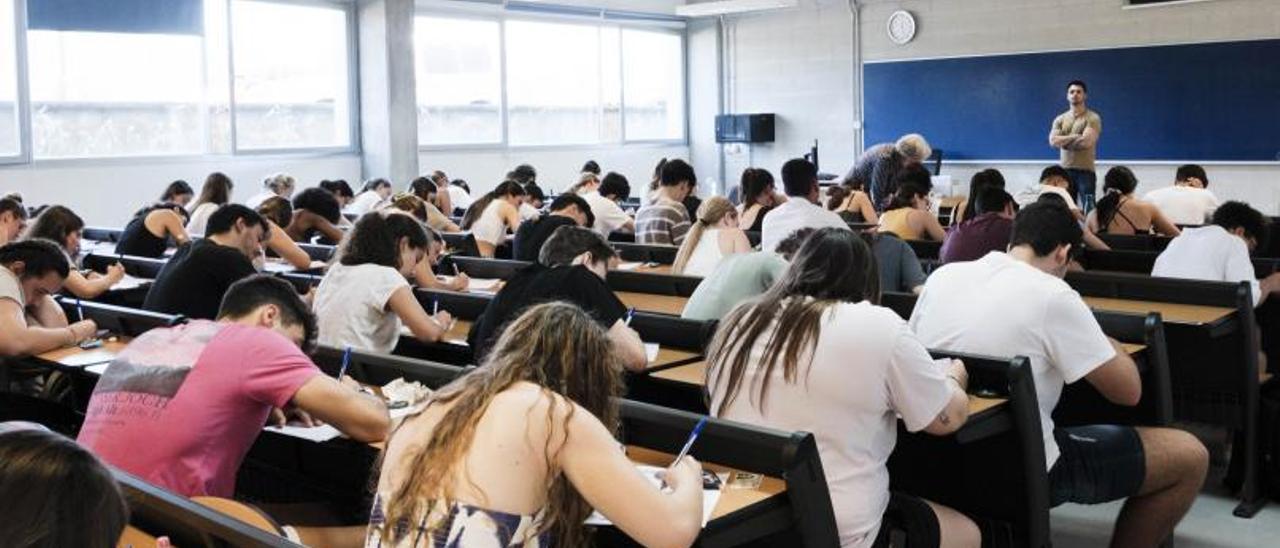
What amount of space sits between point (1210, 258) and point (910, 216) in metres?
2.34

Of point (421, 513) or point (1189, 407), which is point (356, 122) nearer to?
point (1189, 407)

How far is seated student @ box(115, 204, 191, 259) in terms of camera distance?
7.66 metres

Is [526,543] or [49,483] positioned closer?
[49,483]

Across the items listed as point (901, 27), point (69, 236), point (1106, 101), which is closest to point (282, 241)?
point (69, 236)

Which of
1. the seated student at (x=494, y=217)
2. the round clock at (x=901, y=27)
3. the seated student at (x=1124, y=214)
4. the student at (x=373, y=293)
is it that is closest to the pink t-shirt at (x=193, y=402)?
the student at (x=373, y=293)

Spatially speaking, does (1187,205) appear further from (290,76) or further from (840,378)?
(290,76)

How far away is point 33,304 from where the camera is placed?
15.8ft

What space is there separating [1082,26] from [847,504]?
11918mm

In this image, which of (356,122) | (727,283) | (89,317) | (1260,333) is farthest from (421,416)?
(356,122)

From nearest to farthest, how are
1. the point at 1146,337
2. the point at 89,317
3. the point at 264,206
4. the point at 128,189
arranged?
the point at 1146,337 → the point at 89,317 → the point at 264,206 → the point at 128,189

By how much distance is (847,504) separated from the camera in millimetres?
2801

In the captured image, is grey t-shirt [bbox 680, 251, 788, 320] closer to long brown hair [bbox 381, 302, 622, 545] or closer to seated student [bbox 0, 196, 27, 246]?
long brown hair [bbox 381, 302, 622, 545]

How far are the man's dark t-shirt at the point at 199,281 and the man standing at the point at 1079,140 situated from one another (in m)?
7.73

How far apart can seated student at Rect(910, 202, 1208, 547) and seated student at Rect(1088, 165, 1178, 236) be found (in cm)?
418
